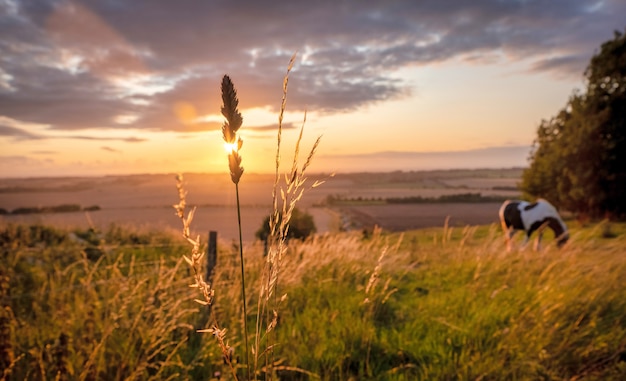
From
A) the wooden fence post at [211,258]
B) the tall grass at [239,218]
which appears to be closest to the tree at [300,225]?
the wooden fence post at [211,258]

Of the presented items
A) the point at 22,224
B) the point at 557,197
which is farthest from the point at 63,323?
the point at 557,197

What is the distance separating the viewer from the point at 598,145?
2431cm

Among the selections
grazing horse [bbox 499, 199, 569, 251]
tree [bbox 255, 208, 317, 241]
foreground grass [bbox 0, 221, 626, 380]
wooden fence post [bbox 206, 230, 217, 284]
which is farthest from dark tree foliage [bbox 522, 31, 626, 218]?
wooden fence post [bbox 206, 230, 217, 284]

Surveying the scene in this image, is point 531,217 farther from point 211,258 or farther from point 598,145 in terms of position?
point 598,145

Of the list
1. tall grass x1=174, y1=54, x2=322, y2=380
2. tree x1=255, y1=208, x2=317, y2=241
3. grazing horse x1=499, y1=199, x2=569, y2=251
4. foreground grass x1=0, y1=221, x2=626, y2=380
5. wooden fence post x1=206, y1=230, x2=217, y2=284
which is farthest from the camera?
tree x1=255, y1=208, x2=317, y2=241

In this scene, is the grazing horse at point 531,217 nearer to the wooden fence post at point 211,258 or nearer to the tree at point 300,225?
the tree at point 300,225

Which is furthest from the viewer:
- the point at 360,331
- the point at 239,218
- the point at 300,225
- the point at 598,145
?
the point at 598,145

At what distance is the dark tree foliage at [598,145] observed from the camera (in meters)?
23.9

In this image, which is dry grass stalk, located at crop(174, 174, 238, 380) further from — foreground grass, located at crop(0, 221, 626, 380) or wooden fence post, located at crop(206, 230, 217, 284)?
wooden fence post, located at crop(206, 230, 217, 284)

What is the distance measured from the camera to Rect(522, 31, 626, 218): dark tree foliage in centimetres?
2392

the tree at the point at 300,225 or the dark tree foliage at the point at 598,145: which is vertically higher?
the dark tree foliage at the point at 598,145

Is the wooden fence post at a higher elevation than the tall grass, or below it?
below

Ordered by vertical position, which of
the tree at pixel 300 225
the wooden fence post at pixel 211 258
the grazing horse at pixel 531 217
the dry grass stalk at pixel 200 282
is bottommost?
the tree at pixel 300 225

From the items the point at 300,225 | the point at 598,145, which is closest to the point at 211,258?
the point at 300,225
